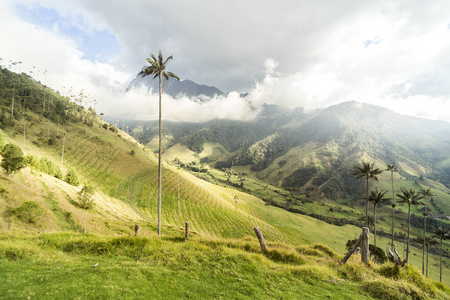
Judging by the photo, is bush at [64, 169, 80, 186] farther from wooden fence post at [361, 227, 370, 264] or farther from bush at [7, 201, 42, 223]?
wooden fence post at [361, 227, 370, 264]

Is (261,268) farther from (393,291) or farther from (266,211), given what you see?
(266,211)

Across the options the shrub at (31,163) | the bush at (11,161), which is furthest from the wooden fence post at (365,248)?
the shrub at (31,163)

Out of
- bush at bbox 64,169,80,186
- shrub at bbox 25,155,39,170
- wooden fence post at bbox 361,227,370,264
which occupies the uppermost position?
shrub at bbox 25,155,39,170

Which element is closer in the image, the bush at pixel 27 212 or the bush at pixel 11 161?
the bush at pixel 27 212

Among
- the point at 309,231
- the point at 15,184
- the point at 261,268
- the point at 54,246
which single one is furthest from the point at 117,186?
the point at 309,231

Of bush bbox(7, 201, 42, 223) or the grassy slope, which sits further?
bush bbox(7, 201, 42, 223)

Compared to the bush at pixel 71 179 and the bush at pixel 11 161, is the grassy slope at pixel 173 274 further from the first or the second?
the bush at pixel 71 179

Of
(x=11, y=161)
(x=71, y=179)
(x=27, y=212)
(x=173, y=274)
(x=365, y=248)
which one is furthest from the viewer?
(x=71, y=179)

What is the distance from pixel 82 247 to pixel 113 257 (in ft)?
10.1

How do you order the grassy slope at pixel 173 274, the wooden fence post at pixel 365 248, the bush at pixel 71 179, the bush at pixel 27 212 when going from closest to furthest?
the grassy slope at pixel 173 274 → the wooden fence post at pixel 365 248 → the bush at pixel 27 212 → the bush at pixel 71 179

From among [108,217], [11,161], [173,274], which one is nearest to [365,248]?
[173,274]

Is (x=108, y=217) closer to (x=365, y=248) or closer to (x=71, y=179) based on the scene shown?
(x=71, y=179)

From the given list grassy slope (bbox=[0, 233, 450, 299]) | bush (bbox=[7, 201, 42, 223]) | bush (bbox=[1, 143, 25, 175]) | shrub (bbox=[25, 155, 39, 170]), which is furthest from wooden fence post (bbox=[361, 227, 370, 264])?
shrub (bbox=[25, 155, 39, 170])

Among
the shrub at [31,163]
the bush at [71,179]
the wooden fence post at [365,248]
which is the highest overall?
the shrub at [31,163]
